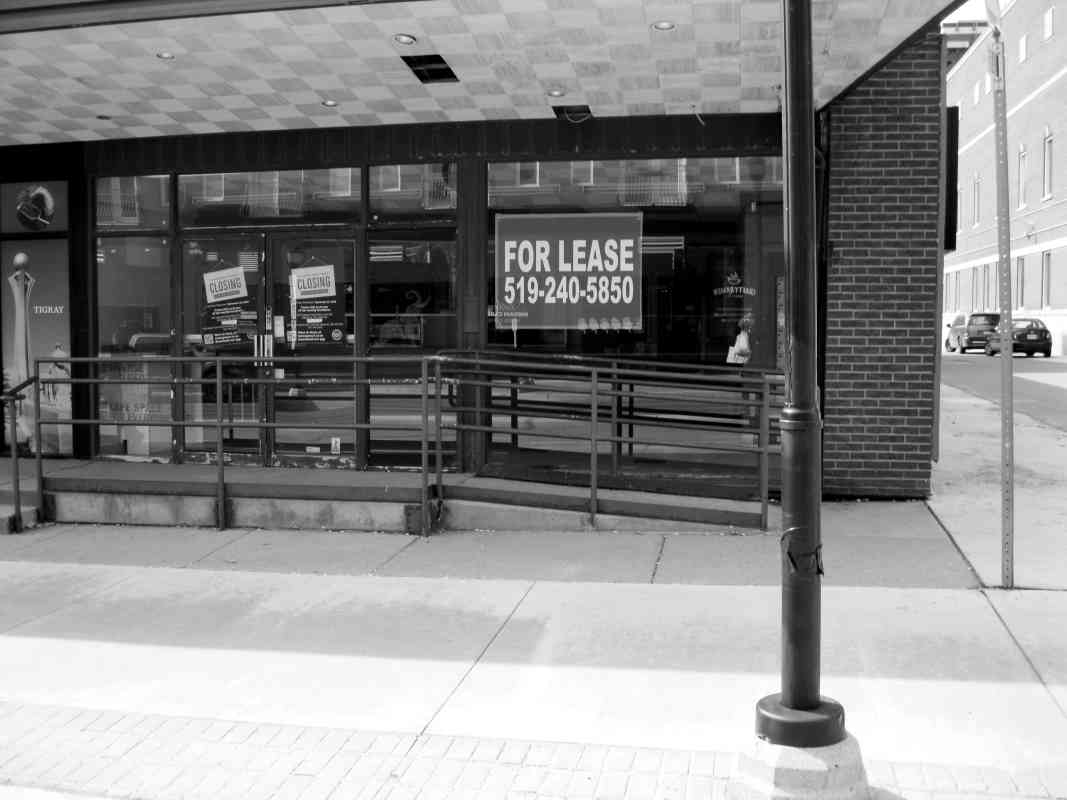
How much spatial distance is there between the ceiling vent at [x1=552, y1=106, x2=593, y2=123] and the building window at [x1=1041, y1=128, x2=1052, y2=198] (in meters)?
37.4

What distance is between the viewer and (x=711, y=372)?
955 cm

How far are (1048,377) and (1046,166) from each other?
18834 millimetres

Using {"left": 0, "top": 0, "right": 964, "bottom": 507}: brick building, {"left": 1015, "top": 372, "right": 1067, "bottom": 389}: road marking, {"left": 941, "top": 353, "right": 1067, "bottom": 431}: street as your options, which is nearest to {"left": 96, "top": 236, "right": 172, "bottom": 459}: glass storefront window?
{"left": 0, "top": 0, "right": 964, "bottom": 507}: brick building

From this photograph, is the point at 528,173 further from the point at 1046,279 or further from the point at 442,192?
the point at 1046,279

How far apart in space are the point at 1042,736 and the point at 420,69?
Answer: 6.23 metres

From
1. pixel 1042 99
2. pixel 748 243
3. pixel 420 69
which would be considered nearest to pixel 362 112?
pixel 420 69

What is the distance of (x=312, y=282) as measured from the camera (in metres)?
10.2

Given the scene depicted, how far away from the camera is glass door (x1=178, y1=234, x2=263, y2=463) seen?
10391 millimetres

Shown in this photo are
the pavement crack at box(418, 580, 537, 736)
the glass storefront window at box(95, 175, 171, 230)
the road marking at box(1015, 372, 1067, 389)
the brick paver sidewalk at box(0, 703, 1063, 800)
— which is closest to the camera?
the brick paver sidewalk at box(0, 703, 1063, 800)

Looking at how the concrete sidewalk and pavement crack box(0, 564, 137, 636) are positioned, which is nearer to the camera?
the concrete sidewalk

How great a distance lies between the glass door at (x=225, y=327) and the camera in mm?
10391

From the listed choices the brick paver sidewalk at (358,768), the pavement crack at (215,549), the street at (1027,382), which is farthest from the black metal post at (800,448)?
the street at (1027,382)

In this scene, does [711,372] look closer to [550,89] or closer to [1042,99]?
[550,89]

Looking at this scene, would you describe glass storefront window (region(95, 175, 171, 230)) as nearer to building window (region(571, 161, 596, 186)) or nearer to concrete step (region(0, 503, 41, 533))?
concrete step (region(0, 503, 41, 533))
